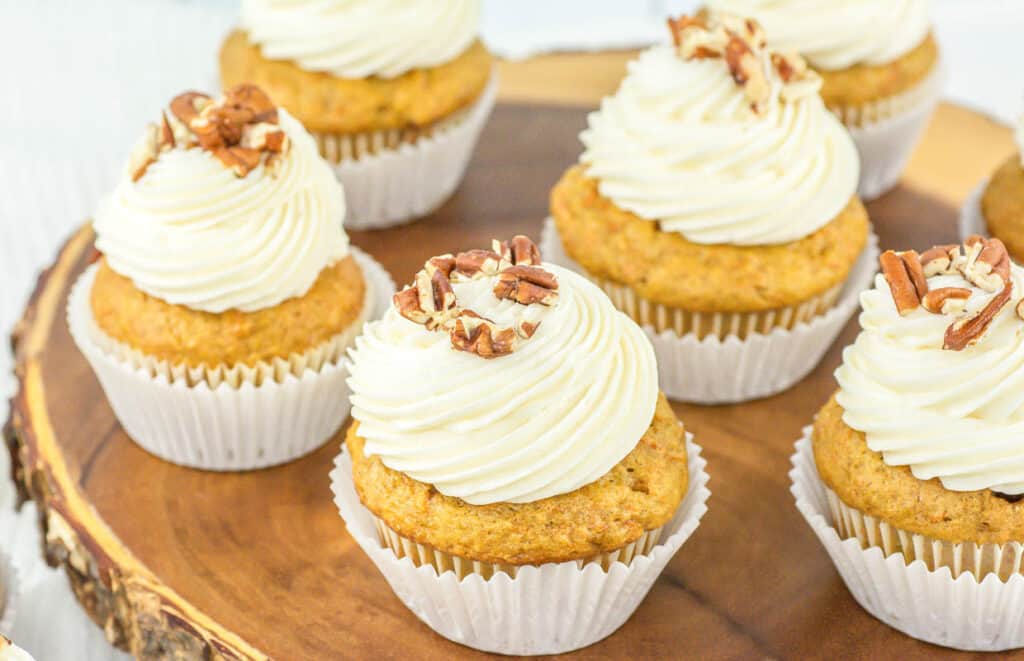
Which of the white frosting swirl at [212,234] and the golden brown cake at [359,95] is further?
the golden brown cake at [359,95]

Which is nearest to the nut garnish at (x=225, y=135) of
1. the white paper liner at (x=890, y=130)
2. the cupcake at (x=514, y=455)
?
the cupcake at (x=514, y=455)

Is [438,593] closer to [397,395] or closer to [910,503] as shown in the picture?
[397,395]

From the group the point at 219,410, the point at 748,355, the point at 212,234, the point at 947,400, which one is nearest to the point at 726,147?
the point at 748,355

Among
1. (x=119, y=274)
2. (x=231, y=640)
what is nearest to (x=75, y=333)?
(x=119, y=274)

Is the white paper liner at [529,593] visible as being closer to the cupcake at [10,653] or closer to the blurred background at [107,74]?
the cupcake at [10,653]

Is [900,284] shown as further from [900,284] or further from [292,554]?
[292,554]

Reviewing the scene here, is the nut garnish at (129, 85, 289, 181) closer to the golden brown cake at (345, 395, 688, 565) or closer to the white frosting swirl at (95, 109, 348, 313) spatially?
the white frosting swirl at (95, 109, 348, 313)

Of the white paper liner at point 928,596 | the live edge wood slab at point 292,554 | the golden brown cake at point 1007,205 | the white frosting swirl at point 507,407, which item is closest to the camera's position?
the white frosting swirl at point 507,407

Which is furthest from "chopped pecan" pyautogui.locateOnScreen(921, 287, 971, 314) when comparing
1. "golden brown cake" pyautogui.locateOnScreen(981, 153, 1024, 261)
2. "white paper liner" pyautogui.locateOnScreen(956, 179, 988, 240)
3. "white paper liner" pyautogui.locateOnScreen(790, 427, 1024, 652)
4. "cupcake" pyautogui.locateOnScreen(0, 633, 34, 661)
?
"cupcake" pyautogui.locateOnScreen(0, 633, 34, 661)
